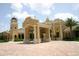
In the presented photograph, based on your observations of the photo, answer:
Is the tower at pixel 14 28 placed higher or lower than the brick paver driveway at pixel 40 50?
higher

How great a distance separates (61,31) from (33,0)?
70.6 feet

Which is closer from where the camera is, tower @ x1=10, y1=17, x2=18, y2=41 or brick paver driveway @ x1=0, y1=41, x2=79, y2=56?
brick paver driveway @ x1=0, y1=41, x2=79, y2=56

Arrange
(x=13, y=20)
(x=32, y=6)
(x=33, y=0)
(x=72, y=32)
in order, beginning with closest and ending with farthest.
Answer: (x=33, y=0) → (x=32, y=6) → (x=72, y=32) → (x=13, y=20)

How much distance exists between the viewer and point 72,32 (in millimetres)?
35188

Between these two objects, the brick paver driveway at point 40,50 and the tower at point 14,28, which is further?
the tower at point 14,28

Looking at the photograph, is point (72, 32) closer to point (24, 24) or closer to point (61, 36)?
point (61, 36)

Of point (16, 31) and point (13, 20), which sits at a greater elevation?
point (13, 20)

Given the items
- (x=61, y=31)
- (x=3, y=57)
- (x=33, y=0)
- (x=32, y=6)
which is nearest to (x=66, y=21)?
(x=61, y=31)

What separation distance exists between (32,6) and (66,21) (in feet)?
51.9

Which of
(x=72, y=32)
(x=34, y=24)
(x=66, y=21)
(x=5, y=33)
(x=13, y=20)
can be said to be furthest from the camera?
(x=5, y=33)

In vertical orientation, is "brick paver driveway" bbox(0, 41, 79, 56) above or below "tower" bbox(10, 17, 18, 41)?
below

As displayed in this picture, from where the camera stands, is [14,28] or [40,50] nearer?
[40,50]

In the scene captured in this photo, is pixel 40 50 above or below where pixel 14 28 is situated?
below

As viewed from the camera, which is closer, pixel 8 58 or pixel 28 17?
pixel 8 58
